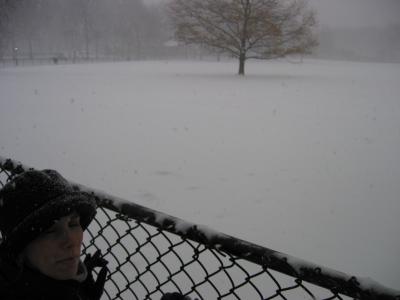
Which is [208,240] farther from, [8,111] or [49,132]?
[8,111]

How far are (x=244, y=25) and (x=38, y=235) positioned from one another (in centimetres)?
2207

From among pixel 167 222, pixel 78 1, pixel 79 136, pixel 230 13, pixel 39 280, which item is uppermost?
pixel 78 1

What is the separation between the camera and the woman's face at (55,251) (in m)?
1.07

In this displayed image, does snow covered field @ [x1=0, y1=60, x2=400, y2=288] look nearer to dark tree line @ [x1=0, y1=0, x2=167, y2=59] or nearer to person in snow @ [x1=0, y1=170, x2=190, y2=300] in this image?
person in snow @ [x1=0, y1=170, x2=190, y2=300]

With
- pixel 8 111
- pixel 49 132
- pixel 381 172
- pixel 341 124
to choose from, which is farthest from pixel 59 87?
pixel 381 172

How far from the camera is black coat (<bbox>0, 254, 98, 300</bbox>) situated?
3.41 feet

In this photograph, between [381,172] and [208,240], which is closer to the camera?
[208,240]

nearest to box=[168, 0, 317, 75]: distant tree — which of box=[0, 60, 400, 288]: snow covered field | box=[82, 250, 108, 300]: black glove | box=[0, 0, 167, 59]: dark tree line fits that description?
box=[0, 60, 400, 288]: snow covered field

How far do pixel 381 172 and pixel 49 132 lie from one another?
7.07 m

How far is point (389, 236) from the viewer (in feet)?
11.6

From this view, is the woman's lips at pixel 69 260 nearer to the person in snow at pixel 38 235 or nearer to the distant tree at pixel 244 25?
the person in snow at pixel 38 235

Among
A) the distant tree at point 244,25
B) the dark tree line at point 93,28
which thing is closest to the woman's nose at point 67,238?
the distant tree at point 244,25

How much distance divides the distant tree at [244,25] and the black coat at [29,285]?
2046cm

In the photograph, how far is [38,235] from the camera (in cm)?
105
